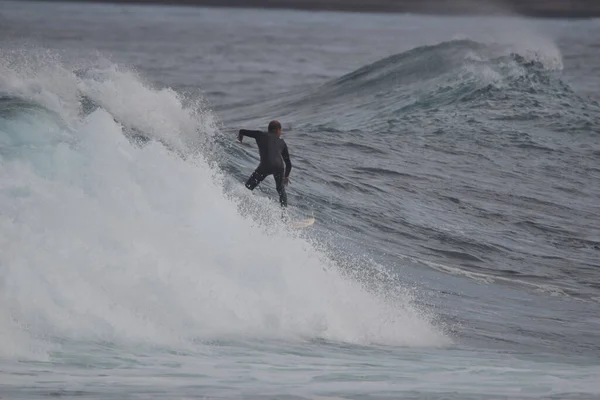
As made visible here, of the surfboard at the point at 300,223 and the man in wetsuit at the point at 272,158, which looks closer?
the surfboard at the point at 300,223

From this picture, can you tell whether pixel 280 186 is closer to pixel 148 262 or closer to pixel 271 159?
pixel 271 159

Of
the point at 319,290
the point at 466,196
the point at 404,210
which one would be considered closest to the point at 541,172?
the point at 466,196

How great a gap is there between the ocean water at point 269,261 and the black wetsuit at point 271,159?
0.96 ft

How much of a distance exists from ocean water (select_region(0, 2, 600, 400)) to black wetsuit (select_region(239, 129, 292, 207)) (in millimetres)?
291

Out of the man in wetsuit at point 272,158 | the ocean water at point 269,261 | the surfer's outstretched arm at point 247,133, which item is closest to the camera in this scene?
the ocean water at point 269,261

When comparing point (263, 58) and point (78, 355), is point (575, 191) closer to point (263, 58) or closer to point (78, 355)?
point (78, 355)

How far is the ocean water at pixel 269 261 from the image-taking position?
9.62 metres

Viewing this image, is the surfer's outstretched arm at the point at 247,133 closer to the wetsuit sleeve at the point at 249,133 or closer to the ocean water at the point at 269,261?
the wetsuit sleeve at the point at 249,133

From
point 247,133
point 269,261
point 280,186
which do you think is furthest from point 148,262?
point 280,186

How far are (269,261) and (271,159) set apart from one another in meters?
2.40

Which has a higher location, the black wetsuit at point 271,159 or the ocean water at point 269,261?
the black wetsuit at point 271,159

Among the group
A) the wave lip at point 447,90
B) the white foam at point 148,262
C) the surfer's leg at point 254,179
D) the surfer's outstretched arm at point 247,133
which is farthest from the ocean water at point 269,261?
the wave lip at point 447,90

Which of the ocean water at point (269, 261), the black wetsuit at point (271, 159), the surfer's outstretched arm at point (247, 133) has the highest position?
the surfer's outstretched arm at point (247, 133)

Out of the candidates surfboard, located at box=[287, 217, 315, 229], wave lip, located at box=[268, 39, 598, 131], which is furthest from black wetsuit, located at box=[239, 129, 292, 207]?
wave lip, located at box=[268, 39, 598, 131]
